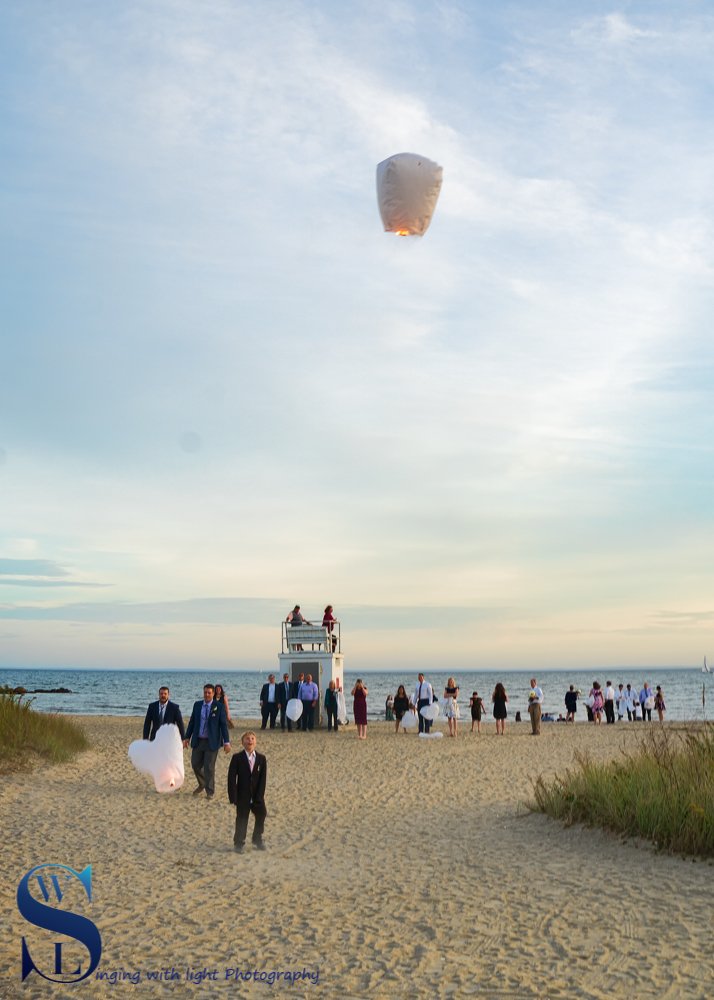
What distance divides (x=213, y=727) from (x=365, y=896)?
629 centimetres

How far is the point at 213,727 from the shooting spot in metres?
14.5

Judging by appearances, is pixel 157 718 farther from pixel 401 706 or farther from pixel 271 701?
pixel 401 706

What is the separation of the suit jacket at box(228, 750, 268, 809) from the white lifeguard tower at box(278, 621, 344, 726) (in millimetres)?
18958

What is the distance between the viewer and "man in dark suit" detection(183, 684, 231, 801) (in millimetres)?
14547

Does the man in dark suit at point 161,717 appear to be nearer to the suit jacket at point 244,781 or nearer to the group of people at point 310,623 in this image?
the suit jacket at point 244,781

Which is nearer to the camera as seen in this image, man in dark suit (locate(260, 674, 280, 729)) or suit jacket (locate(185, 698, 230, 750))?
suit jacket (locate(185, 698, 230, 750))

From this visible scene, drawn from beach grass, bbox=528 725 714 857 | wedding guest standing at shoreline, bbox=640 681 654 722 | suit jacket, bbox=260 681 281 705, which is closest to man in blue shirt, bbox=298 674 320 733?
suit jacket, bbox=260 681 281 705

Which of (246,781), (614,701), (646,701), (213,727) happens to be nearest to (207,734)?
(213,727)

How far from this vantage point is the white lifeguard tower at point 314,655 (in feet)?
97.8

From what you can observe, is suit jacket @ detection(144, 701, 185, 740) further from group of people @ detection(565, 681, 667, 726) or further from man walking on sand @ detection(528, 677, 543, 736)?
group of people @ detection(565, 681, 667, 726)

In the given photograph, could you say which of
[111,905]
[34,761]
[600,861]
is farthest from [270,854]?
[34,761]

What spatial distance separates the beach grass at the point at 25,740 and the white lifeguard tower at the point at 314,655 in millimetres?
10168

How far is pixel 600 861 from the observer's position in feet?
33.0

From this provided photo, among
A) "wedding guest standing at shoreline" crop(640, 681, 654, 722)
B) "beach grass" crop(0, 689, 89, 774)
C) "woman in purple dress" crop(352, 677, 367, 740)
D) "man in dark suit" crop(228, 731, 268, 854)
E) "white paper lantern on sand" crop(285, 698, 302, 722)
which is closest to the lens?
"man in dark suit" crop(228, 731, 268, 854)
